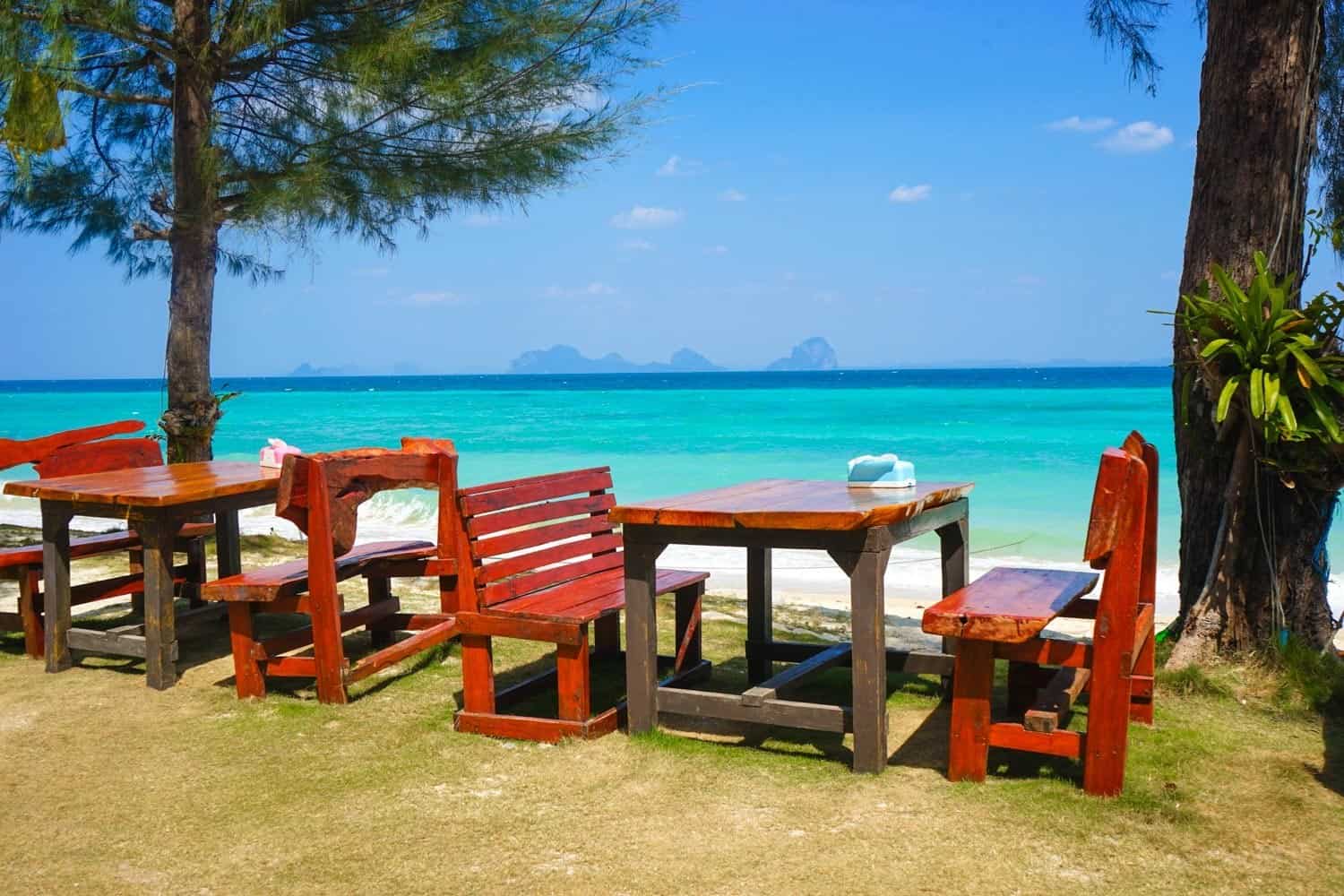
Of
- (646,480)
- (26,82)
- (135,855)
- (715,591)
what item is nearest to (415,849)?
(135,855)

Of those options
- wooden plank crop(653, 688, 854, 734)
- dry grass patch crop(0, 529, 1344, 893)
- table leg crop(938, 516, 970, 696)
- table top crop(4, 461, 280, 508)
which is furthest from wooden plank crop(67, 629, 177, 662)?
table leg crop(938, 516, 970, 696)

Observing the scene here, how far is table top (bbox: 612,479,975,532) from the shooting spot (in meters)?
2.98

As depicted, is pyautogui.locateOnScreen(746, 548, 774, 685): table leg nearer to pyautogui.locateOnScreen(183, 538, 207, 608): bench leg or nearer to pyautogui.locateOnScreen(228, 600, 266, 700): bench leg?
pyautogui.locateOnScreen(228, 600, 266, 700): bench leg

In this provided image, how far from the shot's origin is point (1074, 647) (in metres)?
3.01

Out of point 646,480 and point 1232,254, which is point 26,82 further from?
point 646,480

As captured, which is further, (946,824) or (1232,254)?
(1232,254)

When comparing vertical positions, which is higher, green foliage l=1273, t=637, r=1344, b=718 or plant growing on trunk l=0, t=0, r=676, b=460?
plant growing on trunk l=0, t=0, r=676, b=460

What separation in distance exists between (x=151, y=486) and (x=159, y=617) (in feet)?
1.64

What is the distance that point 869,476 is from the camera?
3.60 meters

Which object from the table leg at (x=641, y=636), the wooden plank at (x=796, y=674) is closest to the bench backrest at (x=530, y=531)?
Result: the table leg at (x=641, y=636)

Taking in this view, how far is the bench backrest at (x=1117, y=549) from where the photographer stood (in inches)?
108

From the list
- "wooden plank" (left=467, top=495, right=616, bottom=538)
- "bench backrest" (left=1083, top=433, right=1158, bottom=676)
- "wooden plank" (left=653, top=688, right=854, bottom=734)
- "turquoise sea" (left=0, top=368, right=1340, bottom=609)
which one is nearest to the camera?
"bench backrest" (left=1083, top=433, right=1158, bottom=676)

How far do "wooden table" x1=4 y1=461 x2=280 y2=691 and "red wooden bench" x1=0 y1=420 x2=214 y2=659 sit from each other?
113 millimetres

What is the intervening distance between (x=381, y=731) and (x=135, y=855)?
1.01m
